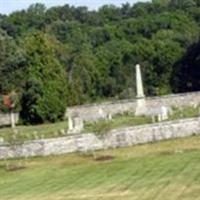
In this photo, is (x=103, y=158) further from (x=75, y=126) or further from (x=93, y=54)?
(x=93, y=54)

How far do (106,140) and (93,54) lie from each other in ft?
172

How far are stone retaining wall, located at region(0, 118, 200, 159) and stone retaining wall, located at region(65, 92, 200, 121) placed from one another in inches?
477

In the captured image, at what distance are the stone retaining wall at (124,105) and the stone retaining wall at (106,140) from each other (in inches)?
477

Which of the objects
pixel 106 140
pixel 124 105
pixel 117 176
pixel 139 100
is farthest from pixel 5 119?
pixel 117 176

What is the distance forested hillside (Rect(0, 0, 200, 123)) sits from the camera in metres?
57.7

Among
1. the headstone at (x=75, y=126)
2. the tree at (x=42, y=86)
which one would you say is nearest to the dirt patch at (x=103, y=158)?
the headstone at (x=75, y=126)

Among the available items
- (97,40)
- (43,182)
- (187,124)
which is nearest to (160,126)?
(187,124)

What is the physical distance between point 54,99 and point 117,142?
14.9 meters

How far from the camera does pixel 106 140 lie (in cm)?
4112

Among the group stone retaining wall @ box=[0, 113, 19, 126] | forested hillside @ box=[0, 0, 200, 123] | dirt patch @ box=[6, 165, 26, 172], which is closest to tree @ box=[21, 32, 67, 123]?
forested hillside @ box=[0, 0, 200, 123]

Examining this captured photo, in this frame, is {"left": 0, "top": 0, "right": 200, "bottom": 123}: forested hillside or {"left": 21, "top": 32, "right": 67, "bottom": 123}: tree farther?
{"left": 0, "top": 0, "right": 200, "bottom": 123}: forested hillside

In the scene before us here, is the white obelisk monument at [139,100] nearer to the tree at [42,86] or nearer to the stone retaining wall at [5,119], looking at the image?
the tree at [42,86]

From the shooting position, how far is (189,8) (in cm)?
11106

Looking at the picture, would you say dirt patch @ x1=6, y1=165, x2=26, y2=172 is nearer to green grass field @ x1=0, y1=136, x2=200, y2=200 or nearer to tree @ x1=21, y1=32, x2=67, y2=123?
green grass field @ x1=0, y1=136, x2=200, y2=200
